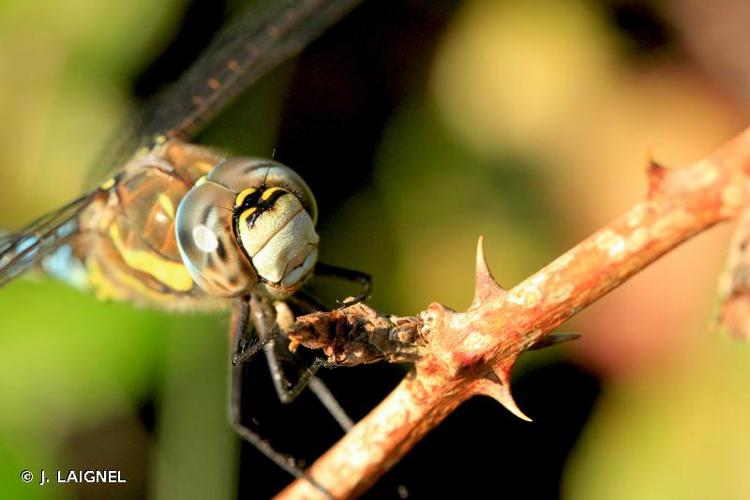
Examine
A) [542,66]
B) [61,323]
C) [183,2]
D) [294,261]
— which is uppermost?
[183,2]

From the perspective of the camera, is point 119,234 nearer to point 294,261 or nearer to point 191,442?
point 191,442

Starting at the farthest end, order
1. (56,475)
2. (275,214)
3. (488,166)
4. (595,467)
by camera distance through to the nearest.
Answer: (488,166) → (56,475) → (595,467) → (275,214)

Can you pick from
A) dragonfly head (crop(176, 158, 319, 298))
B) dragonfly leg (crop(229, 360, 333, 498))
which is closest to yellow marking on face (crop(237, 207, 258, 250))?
dragonfly head (crop(176, 158, 319, 298))

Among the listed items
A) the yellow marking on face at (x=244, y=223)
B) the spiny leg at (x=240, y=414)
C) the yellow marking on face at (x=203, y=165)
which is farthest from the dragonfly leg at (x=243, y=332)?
the yellow marking on face at (x=203, y=165)

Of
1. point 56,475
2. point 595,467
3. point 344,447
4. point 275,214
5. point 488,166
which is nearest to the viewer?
point 344,447

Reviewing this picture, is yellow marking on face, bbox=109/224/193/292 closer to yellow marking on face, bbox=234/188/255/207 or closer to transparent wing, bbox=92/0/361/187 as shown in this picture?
transparent wing, bbox=92/0/361/187

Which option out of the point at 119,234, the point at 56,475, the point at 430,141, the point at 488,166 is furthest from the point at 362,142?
the point at 56,475

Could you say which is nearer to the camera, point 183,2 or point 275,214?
point 275,214
